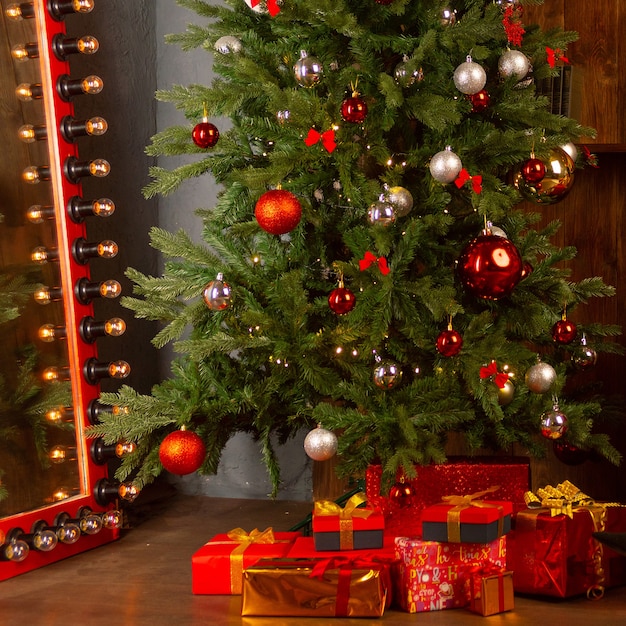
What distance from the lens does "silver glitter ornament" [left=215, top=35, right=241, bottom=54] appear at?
193 cm

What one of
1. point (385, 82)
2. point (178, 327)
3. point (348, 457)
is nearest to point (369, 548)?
point (348, 457)

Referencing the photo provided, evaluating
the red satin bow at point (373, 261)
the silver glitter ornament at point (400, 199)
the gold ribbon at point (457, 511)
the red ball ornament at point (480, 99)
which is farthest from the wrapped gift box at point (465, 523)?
the red ball ornament at point (480, 99)

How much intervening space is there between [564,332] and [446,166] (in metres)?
0.49

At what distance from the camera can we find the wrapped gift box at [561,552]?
1.68 meters

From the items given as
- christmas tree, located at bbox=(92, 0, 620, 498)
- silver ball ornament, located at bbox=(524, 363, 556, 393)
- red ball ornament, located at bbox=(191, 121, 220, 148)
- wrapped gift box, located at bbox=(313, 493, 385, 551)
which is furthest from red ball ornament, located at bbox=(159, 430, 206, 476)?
silver ball ornament, located at bbox=(524, 363, 556, 393)

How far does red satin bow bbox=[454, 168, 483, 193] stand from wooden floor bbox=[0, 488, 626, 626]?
0.80m

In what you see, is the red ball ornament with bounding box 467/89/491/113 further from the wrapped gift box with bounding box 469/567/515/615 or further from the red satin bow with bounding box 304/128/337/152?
the wrapped gift box with bounding box 469/567/515/615

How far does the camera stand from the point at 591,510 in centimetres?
172

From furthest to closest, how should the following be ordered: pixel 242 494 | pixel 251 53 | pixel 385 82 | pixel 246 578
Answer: pixel 242 494 → pixel 251 53 → pixel 385 82 → pixel 246 578

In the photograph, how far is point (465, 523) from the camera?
161 centimetres

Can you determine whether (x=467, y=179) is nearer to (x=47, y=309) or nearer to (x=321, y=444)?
(x=321, y=444)

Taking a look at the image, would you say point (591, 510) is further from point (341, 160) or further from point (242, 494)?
point (242, 494)

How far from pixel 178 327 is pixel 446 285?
1.81ft

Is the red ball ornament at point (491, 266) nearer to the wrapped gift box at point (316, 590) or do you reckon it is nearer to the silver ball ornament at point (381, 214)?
the silver ball ornament at point (381, 214)
